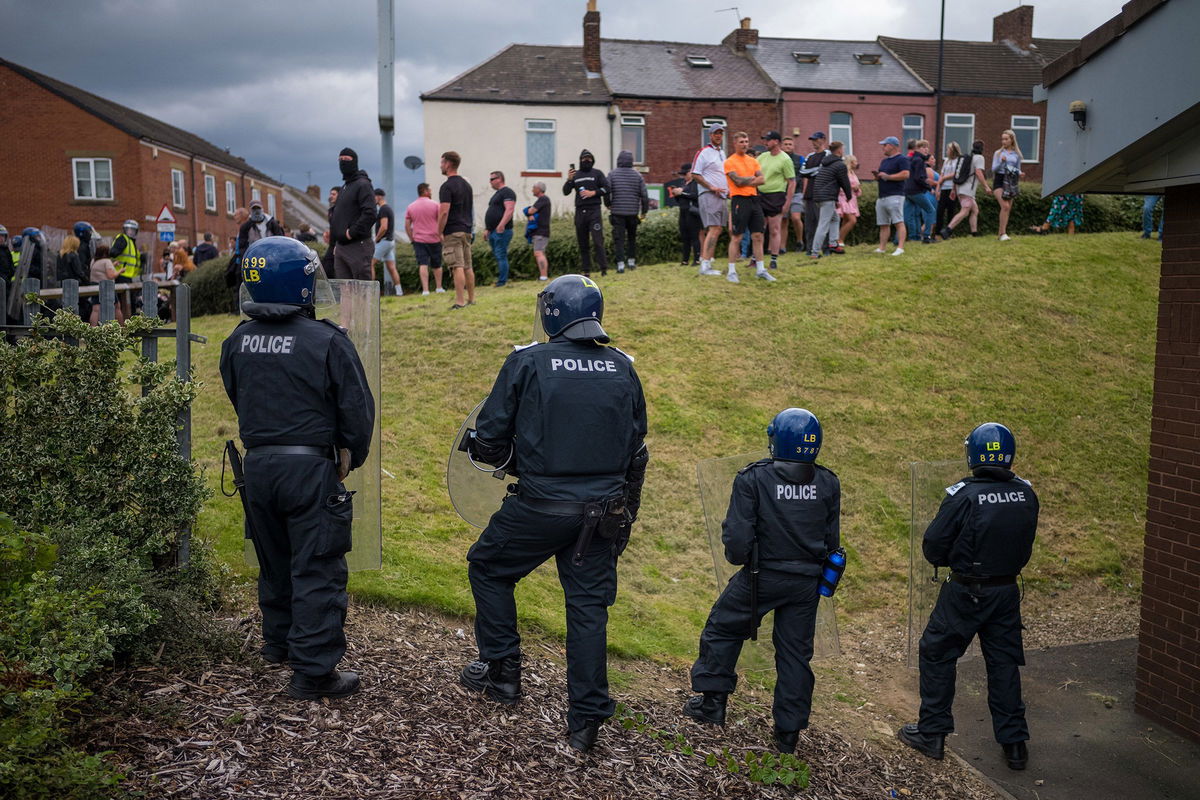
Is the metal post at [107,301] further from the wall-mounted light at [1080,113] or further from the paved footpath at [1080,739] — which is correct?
the wall-mounted light at [1080,113]

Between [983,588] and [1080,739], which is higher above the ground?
[983,588]

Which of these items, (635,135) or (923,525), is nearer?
(923,525)

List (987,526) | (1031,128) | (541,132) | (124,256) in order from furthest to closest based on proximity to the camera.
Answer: (1031,128)
(541,132)
(124,256)
(987,526)

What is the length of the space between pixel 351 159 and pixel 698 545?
19.8 feet

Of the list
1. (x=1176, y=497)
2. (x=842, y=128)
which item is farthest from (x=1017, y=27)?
(x=1176, y=497)

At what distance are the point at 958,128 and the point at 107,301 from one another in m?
37.2

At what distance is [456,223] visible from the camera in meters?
13.4

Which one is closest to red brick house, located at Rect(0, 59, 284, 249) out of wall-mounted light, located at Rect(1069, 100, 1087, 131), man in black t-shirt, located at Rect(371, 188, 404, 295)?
man in black t-shirt, located at Rect(371, 188, 404, 295)

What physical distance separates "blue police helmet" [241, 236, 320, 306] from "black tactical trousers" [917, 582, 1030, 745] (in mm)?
3954

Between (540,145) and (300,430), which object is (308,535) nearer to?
(300,430)

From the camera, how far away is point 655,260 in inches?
715

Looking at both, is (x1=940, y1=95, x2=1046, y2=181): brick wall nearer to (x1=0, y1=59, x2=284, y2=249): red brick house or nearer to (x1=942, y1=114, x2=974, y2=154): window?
(x1=942, y1=114, x2=974, y2=154): window

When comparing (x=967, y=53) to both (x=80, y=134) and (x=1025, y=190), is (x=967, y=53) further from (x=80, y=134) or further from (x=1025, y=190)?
(x=80, y=134)

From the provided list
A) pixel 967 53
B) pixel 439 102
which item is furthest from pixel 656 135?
pixel 967 53
